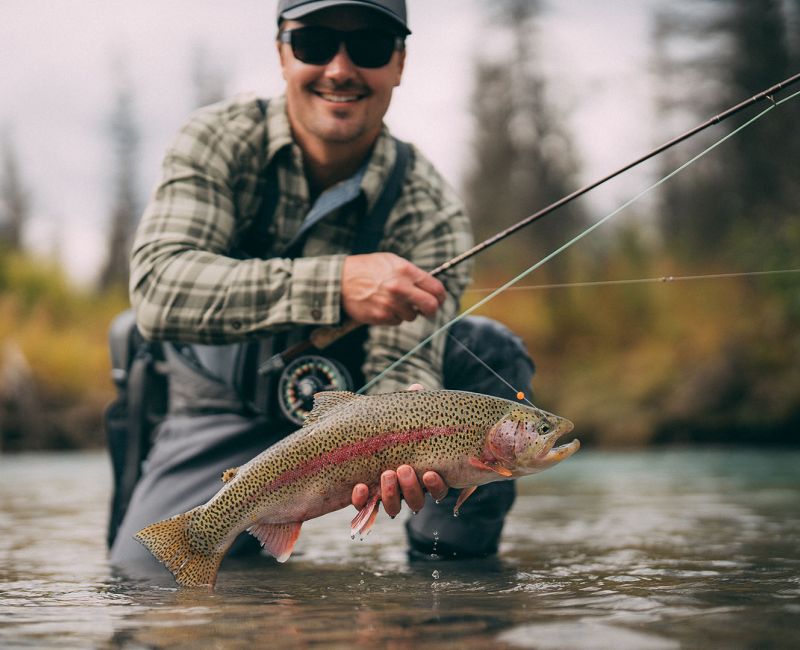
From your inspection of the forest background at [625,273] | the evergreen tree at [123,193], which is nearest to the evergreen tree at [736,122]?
the forest background at [625,273]

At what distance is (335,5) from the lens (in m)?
3.09

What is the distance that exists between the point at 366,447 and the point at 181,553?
1.61 feet

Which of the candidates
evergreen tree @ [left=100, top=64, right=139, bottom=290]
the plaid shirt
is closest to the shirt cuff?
the plaid shirt

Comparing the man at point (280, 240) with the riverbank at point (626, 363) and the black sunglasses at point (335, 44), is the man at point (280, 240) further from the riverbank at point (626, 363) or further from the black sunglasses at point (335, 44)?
the riverbank at point (626, 363)

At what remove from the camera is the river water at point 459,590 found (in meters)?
1.93

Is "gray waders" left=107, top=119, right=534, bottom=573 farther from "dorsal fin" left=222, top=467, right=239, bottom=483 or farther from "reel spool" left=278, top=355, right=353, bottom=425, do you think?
"dorsal fin" left=222, top=467, right=239, bottom=483

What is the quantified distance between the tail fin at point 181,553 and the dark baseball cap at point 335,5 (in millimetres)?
1464

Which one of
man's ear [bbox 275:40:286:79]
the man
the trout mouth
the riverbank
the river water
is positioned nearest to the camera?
the river water

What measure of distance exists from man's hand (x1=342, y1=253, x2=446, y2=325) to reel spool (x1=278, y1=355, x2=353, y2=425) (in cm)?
50

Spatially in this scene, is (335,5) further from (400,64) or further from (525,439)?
(525,439)

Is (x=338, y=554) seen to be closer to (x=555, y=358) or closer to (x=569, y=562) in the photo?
(x=569, y=562)

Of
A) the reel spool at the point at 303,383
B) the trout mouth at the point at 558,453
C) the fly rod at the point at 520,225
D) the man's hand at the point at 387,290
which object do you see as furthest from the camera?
the reel spool at the point at 303,383

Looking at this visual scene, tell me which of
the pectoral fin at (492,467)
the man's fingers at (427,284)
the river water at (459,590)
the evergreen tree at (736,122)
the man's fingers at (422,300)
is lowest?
the river water at (459,590)

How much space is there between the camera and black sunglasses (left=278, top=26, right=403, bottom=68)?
316cm
